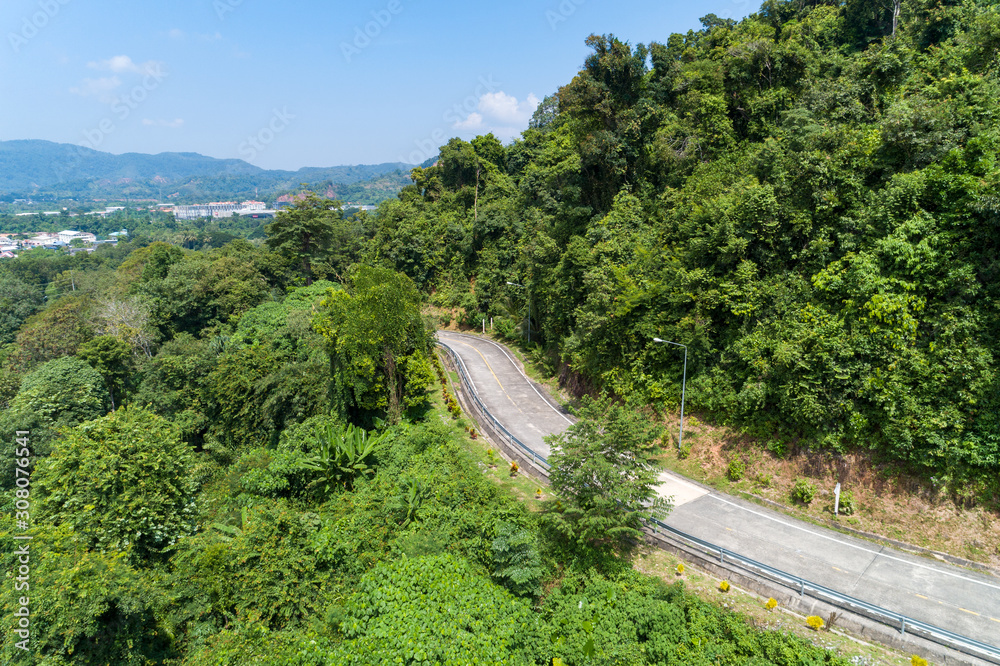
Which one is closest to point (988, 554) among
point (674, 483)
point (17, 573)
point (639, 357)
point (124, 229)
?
point (674, 483)

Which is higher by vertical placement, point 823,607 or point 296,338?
point 296,338

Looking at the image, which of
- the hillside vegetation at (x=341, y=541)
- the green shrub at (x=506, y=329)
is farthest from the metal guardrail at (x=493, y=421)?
A: the green shrub at (x=506, y=329)

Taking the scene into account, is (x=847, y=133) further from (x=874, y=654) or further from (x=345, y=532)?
(x=345, y=532)

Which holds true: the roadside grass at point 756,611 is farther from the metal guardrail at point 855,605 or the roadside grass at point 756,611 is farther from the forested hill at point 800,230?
the forested hill at point 800,230

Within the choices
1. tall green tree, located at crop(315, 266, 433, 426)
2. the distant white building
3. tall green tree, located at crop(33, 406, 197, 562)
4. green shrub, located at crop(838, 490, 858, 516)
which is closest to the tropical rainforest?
tall green tree, located at crop(33, 406, 197, 562)

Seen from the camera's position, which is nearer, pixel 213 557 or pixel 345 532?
pixel 213 557

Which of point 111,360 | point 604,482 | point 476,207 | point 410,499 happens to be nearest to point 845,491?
point 604,482

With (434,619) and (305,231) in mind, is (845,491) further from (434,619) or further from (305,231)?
(305,231)
